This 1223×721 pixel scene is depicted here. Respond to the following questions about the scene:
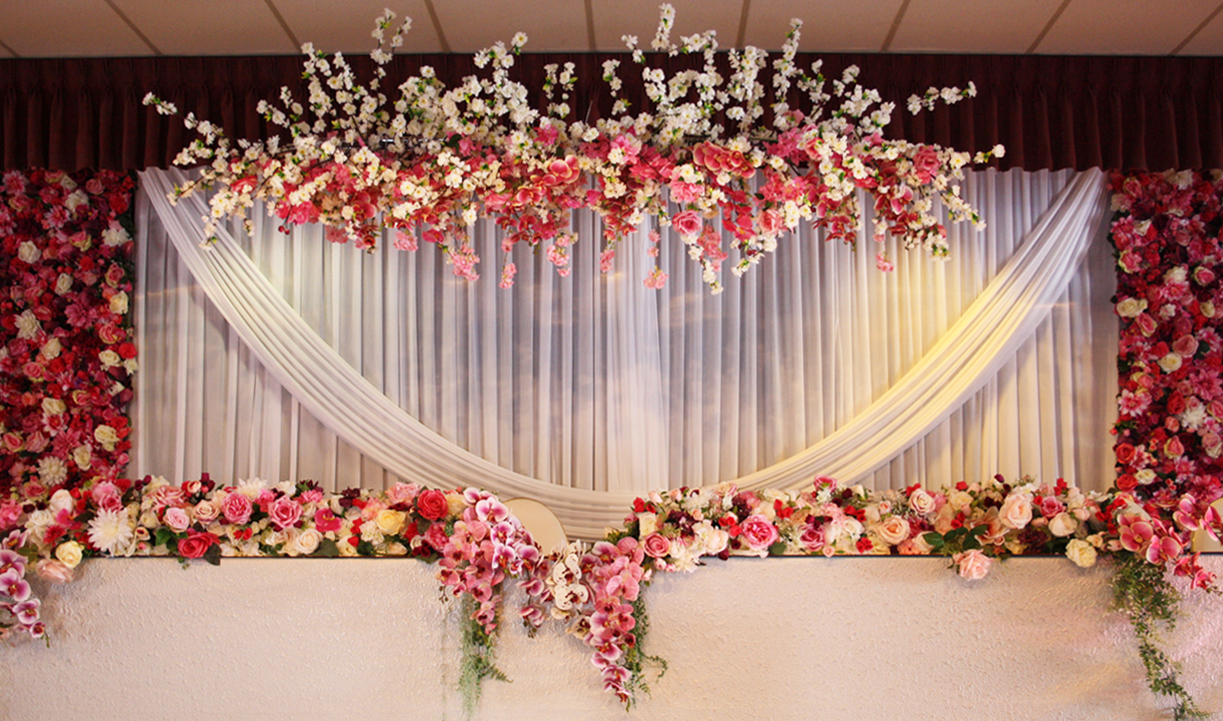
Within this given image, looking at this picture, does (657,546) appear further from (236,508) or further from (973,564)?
(236,508)

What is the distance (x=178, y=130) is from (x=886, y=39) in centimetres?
315

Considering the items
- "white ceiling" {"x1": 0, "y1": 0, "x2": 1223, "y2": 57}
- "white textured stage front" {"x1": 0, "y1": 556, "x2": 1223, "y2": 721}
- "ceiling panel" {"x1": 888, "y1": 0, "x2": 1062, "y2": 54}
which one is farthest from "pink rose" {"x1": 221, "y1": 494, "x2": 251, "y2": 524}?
"ceiling panel" {"x1": 888, "y1": 0, "x2": 1062, "y2": 54}

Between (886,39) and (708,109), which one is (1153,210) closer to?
(886,39)

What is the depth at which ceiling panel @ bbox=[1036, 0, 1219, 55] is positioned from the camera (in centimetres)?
329

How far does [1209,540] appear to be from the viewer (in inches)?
108

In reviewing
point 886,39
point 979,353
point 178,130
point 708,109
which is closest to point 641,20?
point 708,109

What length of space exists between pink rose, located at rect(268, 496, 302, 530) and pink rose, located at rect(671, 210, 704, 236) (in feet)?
5.22

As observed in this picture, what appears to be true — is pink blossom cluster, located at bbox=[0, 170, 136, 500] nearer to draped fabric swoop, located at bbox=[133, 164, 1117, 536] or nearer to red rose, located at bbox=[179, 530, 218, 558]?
draped fabric swoop, located at bbox=[133, 164, 1117, 536]

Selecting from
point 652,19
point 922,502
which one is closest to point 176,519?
point 922,502

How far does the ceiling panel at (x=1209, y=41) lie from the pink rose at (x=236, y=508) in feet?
13.5

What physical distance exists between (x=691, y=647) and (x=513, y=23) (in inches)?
101

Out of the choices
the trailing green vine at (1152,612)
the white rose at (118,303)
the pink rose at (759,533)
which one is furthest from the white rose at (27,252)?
the trailing green vine at (1152,612)

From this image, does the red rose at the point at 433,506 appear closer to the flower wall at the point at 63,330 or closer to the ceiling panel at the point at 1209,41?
the flower wall at the point at 63,330

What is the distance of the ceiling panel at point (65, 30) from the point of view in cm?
328
